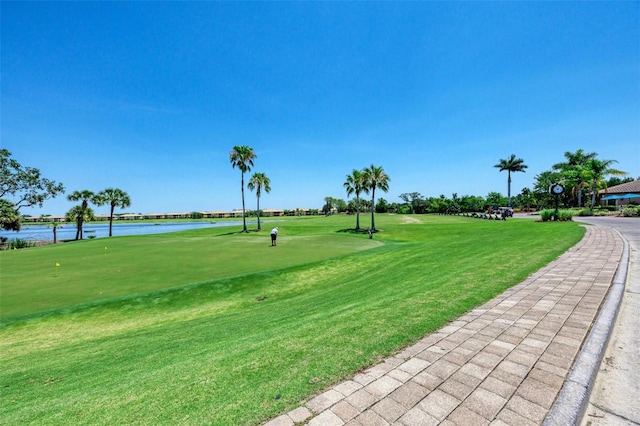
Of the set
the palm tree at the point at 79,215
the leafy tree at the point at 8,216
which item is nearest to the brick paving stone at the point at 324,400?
the leafy tree at the point at 8,216

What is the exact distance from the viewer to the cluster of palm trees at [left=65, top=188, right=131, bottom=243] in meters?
50.0

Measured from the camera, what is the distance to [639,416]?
8.17 ft

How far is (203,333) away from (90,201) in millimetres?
62456

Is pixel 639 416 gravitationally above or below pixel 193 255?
above

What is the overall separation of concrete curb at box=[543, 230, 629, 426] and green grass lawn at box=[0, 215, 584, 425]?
1.72 m

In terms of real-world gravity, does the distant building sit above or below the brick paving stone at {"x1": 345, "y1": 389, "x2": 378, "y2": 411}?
above

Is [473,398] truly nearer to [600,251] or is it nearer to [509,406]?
[509,406]

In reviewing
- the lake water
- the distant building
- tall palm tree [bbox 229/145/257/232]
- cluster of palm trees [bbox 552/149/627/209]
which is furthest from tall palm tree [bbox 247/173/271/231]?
the distant building

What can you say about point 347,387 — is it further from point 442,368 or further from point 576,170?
point 576,170

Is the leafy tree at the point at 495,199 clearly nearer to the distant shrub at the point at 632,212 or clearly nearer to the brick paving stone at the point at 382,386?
the distant shrub at the point at 632,212

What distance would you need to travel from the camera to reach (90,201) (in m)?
52.7

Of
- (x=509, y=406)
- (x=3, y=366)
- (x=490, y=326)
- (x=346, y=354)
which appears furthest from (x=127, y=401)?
(x=3, y=366)

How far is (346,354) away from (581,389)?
8.02 feet

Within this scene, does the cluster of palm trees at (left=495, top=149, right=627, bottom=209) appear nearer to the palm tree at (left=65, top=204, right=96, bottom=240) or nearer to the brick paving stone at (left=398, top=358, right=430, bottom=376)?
the brick paving stone at (left=398, top=358, right=430, bottom=376)
